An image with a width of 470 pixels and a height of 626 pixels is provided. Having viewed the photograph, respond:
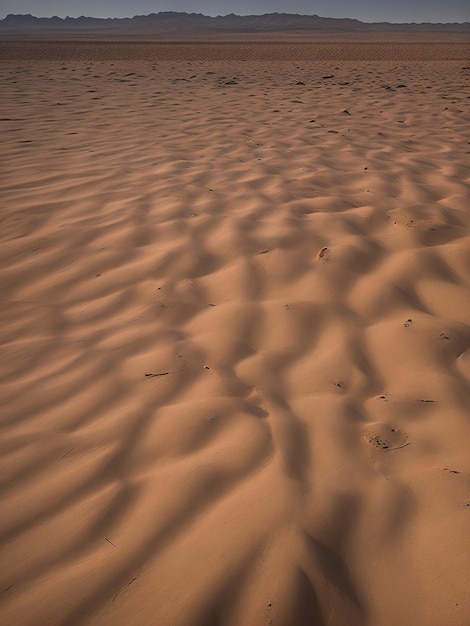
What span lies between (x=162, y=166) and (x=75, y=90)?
556cm

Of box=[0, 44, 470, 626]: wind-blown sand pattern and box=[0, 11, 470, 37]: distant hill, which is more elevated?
box=[0, 11, 470, 37]: distant hill

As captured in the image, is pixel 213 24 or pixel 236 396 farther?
pixel 213 24

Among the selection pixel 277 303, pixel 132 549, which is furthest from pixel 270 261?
pixel 132 549

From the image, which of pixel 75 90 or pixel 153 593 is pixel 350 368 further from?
pixel 75 90

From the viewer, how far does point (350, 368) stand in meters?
1.59

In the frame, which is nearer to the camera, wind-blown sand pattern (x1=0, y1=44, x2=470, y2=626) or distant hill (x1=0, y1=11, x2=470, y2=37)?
wind-blown sand pattern (x1=0, y1=44, x2=470, y2=626)

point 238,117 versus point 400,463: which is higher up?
point 238,117

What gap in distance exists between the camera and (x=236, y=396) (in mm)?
1489

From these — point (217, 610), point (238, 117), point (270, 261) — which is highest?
point (238, 117)

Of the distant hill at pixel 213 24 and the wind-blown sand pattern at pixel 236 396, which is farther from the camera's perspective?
the distant hill at pixel 213 24

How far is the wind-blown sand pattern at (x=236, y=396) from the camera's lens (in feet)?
3.25

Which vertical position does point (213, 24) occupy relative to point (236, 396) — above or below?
above

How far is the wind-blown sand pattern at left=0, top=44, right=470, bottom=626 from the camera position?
3.25 ft

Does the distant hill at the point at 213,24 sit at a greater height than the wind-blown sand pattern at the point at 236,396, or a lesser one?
greater
